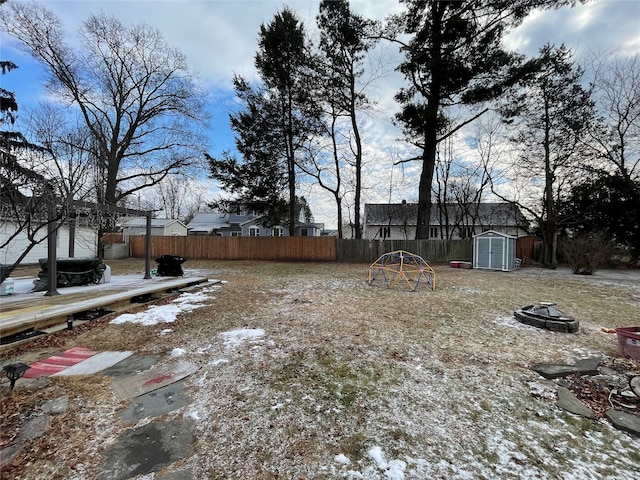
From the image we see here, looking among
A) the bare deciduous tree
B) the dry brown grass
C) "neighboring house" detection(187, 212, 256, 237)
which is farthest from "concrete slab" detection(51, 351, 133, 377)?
"neighboring house" detection(187, 212, 256, 237)

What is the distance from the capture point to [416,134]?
12375 millimetres

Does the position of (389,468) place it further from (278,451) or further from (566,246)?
(566,246)

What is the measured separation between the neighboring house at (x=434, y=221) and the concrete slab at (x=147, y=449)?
76.3 feet

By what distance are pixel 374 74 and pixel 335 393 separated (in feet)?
49.6

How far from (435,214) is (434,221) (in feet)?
2.11

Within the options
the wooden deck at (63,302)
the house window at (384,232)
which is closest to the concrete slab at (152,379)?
the wooden deck at (63,302)

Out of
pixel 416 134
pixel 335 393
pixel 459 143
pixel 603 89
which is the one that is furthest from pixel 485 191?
pixel 335 393

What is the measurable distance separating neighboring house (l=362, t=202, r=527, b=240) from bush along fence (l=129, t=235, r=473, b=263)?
8687 mm

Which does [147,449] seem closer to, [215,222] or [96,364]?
[96,364]

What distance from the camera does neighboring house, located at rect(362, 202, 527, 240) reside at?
23.7 m

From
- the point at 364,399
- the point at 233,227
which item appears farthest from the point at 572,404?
the point at 233,227

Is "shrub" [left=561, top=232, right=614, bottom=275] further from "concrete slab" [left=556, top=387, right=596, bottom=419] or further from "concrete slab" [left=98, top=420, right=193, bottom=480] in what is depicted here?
"concrete slab" [left=98, top=420, right=193, bottom=480]

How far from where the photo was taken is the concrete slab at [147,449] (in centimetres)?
161

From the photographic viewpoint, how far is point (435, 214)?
2583 cm
